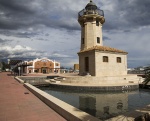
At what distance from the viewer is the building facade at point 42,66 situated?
185ft

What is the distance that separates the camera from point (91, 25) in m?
27.4

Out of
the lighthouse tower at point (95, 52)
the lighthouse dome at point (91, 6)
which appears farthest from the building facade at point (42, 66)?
the lighthouse dome at point (91, 6)

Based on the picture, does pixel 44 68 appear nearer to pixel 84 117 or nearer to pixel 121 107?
pixel 121 107

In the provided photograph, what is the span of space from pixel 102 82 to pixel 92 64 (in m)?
3.89

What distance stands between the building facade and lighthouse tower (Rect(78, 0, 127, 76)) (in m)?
32.4

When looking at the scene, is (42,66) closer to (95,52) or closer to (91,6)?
(91,6)

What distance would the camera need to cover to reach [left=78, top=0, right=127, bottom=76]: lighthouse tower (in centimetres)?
2297

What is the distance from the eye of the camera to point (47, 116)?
22.6 ft

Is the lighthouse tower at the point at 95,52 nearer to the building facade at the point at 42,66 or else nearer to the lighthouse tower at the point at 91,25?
the lighthouse tower at the point at 91,25

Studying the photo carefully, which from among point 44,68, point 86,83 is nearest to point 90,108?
point 86,83

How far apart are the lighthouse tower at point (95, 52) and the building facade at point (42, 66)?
32445 millimetres

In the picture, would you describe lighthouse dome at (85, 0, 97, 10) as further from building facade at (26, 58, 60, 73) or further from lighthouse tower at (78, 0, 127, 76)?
building facade at (26, 58, 60, 73)

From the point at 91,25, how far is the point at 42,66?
34855mm

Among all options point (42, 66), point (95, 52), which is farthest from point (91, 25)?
point (42, 66)
